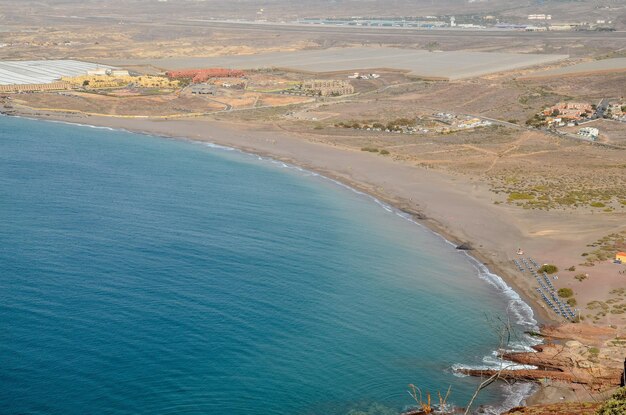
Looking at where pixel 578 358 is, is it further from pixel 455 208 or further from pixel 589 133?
pixel 589 133

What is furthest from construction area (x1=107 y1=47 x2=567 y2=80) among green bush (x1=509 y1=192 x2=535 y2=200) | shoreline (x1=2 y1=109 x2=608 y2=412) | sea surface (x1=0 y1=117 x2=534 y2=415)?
sea surface (x1=0 y1=117 x2=534 y2=415)

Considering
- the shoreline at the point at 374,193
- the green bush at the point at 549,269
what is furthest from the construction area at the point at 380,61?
the green bush at the point at 549,269

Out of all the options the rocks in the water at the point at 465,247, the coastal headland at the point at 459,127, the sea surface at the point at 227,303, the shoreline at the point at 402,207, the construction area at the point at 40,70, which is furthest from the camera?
the construction area at the point at 40,70

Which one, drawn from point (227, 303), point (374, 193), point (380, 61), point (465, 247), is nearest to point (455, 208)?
point (374, 193)

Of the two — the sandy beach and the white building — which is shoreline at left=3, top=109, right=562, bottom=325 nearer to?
the sandy beach

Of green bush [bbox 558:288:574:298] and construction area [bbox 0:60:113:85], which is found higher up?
construction area [bbox 0:60:113:85]

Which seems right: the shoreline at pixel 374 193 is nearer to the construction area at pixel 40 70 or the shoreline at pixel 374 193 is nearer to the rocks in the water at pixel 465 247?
the rocks in the water at pixel 465 247
